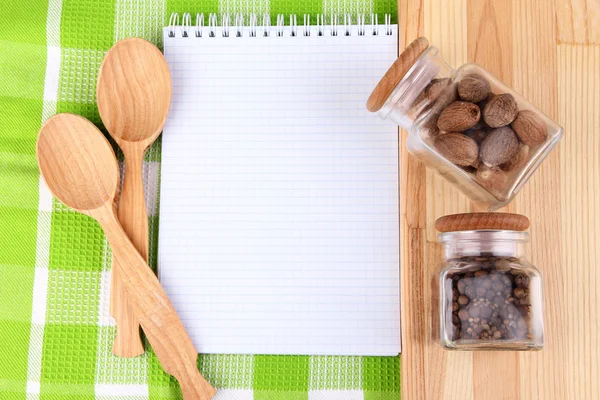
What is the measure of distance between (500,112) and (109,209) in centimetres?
37

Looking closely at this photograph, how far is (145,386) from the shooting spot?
0.58 meters

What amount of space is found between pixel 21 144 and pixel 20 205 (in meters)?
0.06

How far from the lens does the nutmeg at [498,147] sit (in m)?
0.47

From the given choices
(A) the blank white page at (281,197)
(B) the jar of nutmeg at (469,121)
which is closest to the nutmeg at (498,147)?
(B) the jar of nutmeg at (469,121)

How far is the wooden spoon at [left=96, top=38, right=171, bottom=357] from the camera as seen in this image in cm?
57

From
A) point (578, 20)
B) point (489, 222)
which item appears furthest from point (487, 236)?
point (578, 20)

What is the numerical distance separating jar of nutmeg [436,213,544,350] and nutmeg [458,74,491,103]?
0.10m

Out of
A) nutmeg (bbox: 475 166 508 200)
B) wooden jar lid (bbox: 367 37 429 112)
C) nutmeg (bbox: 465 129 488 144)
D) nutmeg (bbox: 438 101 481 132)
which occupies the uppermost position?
wooden jar lid (bbox: 367 37 429 112)

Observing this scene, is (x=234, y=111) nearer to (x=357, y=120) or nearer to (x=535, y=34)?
(x=357, y=120)

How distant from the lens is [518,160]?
1.58ft

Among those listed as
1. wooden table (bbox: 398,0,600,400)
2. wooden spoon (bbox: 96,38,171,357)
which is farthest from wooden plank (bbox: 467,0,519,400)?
wooden spoon (bbox: 96,38,171,357)

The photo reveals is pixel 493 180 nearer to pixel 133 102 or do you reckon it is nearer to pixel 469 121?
pixel 469 121

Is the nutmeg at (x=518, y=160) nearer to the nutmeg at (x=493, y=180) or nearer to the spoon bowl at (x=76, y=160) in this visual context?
the nutmeg at (x=493, y=180)

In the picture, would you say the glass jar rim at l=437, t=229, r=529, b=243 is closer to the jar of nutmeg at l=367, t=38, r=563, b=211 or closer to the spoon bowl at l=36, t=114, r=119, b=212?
the jar of nutmeg at l=367, t=38, r=563, b=211
